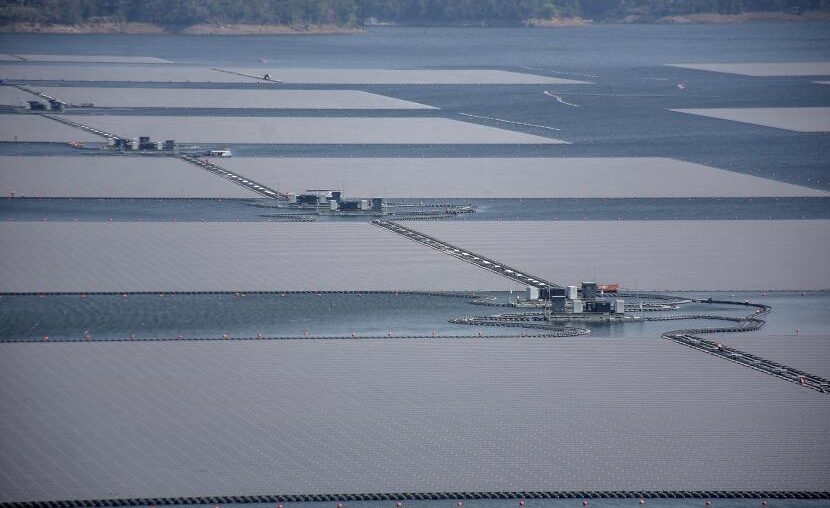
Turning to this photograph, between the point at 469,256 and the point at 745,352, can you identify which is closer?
the point at 745,352

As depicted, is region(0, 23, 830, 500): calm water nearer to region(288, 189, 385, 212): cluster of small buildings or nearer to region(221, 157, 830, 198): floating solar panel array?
region(288, 189, 385, 212): cluster of small buildings

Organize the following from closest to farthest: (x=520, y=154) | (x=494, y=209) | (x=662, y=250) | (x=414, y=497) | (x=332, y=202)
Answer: (x=414, y=497) → (x=662, y=250) → (x=332, y=202) → (x=494, y=209) → (x=520, y=154)

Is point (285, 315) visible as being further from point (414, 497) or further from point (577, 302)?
point (414, 497)

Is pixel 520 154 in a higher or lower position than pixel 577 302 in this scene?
lower

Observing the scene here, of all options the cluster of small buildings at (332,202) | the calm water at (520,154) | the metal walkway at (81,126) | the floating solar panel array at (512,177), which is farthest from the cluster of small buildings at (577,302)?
the metal walkway at (81,126)

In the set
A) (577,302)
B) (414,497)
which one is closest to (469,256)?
(577,302)

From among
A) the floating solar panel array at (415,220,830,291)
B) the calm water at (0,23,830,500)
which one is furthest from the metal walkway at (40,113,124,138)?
the floating solar panel array at (415,220,830,291)
